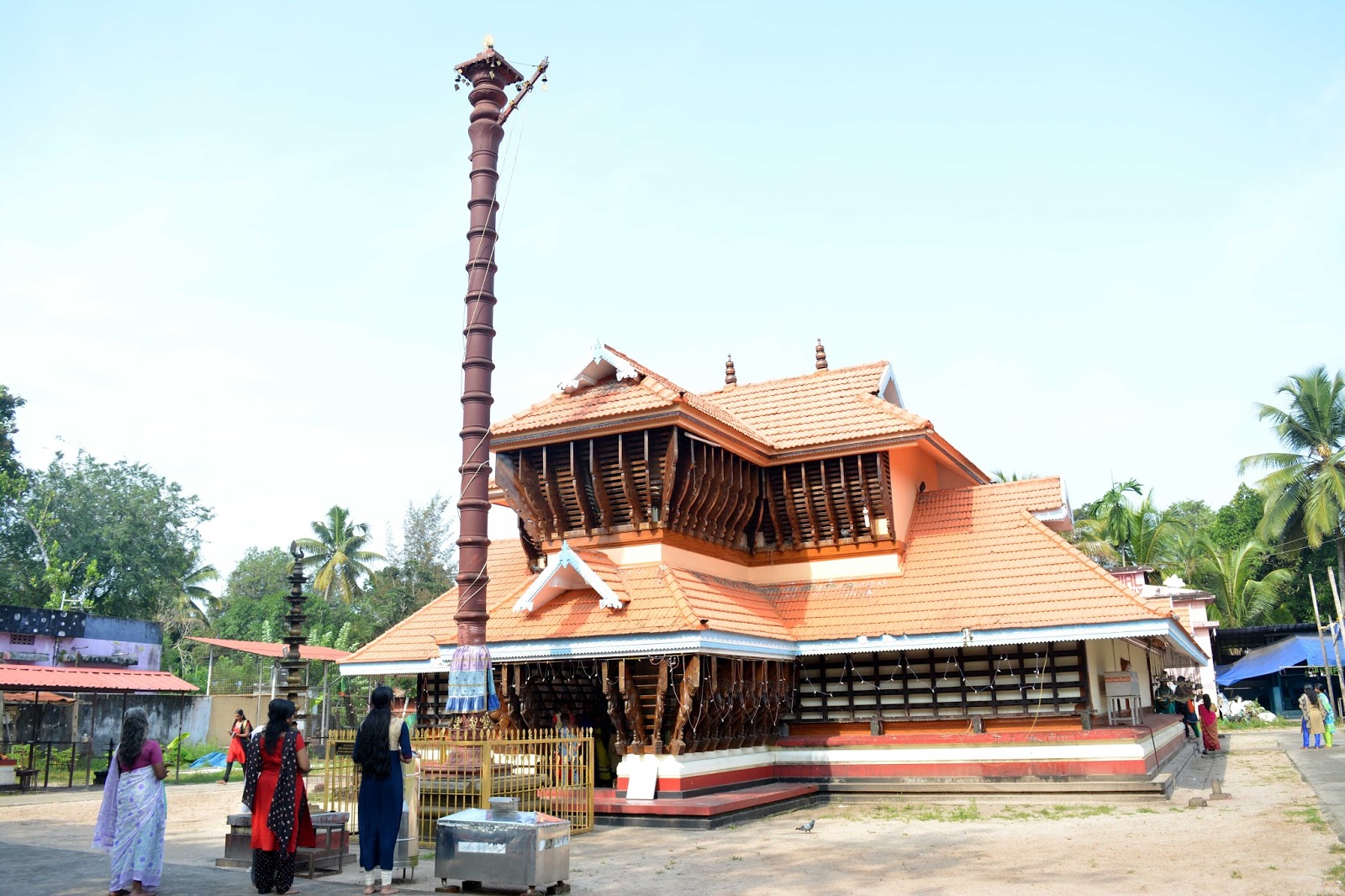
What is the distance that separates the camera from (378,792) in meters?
8.23

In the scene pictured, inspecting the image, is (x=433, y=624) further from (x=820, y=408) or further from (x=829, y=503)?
(x=820, y=408)

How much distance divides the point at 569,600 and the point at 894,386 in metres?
8.16

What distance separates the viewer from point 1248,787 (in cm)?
1592

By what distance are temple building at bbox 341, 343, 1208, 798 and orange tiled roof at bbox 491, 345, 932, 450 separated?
0.21ft

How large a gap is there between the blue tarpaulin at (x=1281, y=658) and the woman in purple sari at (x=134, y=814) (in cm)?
3714

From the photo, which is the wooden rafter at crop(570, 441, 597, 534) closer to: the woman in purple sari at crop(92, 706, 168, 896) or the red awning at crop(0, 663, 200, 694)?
the woman in purple sari at crop(92, 706, 168, 896)

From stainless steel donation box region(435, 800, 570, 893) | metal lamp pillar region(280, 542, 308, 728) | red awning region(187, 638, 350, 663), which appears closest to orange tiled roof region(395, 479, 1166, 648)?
metal lamp pillar region(280, 542, 308, 728)

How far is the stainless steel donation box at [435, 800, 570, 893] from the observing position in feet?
26.5

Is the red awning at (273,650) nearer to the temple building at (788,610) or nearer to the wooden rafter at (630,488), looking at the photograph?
the temple building at (788,610)

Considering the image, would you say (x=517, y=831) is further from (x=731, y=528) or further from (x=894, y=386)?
(x=894, y=386)

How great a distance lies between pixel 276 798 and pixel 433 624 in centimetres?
1038

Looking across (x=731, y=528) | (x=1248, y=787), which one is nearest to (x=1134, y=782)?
(x=1248, y=787)

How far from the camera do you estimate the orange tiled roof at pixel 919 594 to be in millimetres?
14445

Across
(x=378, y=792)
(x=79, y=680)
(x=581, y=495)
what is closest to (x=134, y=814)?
(x=378, y=792)
